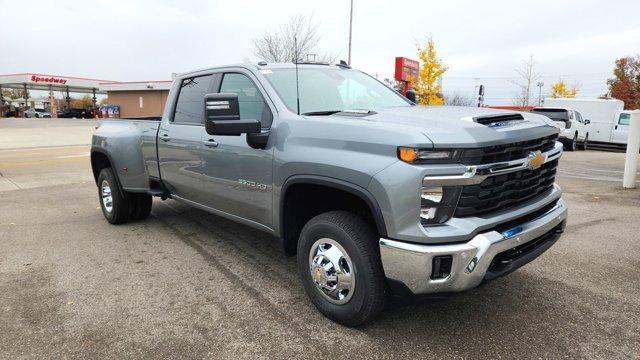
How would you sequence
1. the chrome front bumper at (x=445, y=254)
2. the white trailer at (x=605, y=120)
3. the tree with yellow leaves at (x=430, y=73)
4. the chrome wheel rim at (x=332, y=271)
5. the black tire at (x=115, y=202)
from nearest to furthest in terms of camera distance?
the chrome front bumper at (x=445, y=254)
the chrome wheel rim at (x=332, y=271)
the black tire at (x=115, y=202)
the white trailer at (x=605, y=120)
the tree with yellow leaves at (x=430, y=73)

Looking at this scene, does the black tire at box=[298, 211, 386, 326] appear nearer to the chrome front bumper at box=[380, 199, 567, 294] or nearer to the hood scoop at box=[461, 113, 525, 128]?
the chrome front bumper at box=[380, 199, 567, 294]

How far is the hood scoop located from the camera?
2836mm

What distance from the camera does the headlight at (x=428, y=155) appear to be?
2.53 meters

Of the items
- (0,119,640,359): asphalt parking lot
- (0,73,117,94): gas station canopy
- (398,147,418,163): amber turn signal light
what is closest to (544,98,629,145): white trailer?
(0,119,640,359): asphalt parking lot

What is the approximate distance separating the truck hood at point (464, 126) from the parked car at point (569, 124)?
53.4ft

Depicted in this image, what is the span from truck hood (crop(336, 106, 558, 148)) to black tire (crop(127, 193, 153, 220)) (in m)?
3.87

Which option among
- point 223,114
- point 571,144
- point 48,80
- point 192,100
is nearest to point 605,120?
point 571,144

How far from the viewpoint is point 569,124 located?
18.2 meters

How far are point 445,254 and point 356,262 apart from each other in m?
0.58

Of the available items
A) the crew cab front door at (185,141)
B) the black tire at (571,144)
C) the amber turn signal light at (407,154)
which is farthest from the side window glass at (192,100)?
the black tire at (571,144)

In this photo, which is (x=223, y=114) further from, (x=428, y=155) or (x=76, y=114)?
(x=76, y=114)

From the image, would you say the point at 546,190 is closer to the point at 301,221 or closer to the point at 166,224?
the point at 301,221

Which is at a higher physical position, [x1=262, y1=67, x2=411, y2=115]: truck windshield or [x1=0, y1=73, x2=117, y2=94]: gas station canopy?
[x1=0, y1=73, x2=117, y2=94]: gas station canopy

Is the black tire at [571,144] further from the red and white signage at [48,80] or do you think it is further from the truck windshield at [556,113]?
the red and white signage at [48,80]
